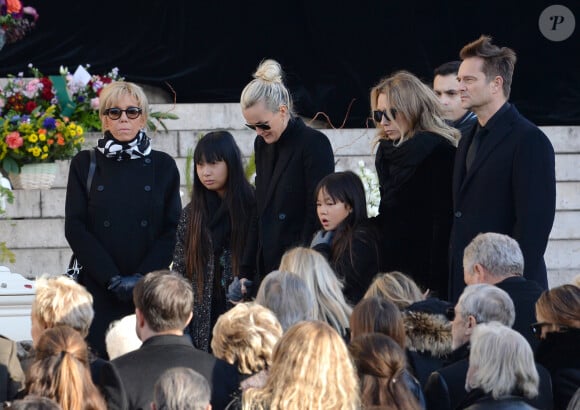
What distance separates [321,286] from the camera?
5.19 metres

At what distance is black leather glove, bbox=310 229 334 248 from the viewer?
5945mm

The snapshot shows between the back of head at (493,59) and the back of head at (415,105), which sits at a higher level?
the back of head at (493,59)

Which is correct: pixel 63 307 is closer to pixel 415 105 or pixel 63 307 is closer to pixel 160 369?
pixel 160 369

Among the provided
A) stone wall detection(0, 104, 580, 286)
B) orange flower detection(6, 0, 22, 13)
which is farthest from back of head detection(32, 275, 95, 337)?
orange flower detection(6, 0, 22, 13)

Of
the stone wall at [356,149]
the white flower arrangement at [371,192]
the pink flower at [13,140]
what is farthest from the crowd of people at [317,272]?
the stone wall at [356,149]

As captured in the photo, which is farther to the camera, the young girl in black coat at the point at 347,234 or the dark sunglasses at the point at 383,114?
the dark sunglasses at the point at 383,114

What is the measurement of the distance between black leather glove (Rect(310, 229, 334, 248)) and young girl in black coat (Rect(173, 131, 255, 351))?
412 mm

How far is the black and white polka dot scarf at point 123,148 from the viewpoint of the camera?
626 centimetres

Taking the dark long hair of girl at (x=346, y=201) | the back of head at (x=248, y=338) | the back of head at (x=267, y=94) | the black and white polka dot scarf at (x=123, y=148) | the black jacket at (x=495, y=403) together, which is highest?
the back of head at (x=267, y=94)

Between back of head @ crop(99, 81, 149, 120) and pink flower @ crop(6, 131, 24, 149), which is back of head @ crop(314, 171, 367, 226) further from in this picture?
pink flower @ crop(6, 131, 24, 149)

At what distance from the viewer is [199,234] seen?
6227 millimetres

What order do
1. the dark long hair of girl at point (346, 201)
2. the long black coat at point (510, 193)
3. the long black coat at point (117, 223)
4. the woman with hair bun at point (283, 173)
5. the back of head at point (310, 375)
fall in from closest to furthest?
the back of head at point (310, 375) → the long black coat at point (510, 193) → the dark long hair of girl at point (346, 201) → the long black coat at point (117, 223) → the woman with hair bun at point (283, 173)

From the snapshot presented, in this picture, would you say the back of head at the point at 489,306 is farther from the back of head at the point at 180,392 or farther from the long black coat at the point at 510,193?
the back of head at the point at 180,392

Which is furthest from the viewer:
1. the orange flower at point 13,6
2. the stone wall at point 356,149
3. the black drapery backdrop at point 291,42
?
the black drapery backdrop at point 291,42
